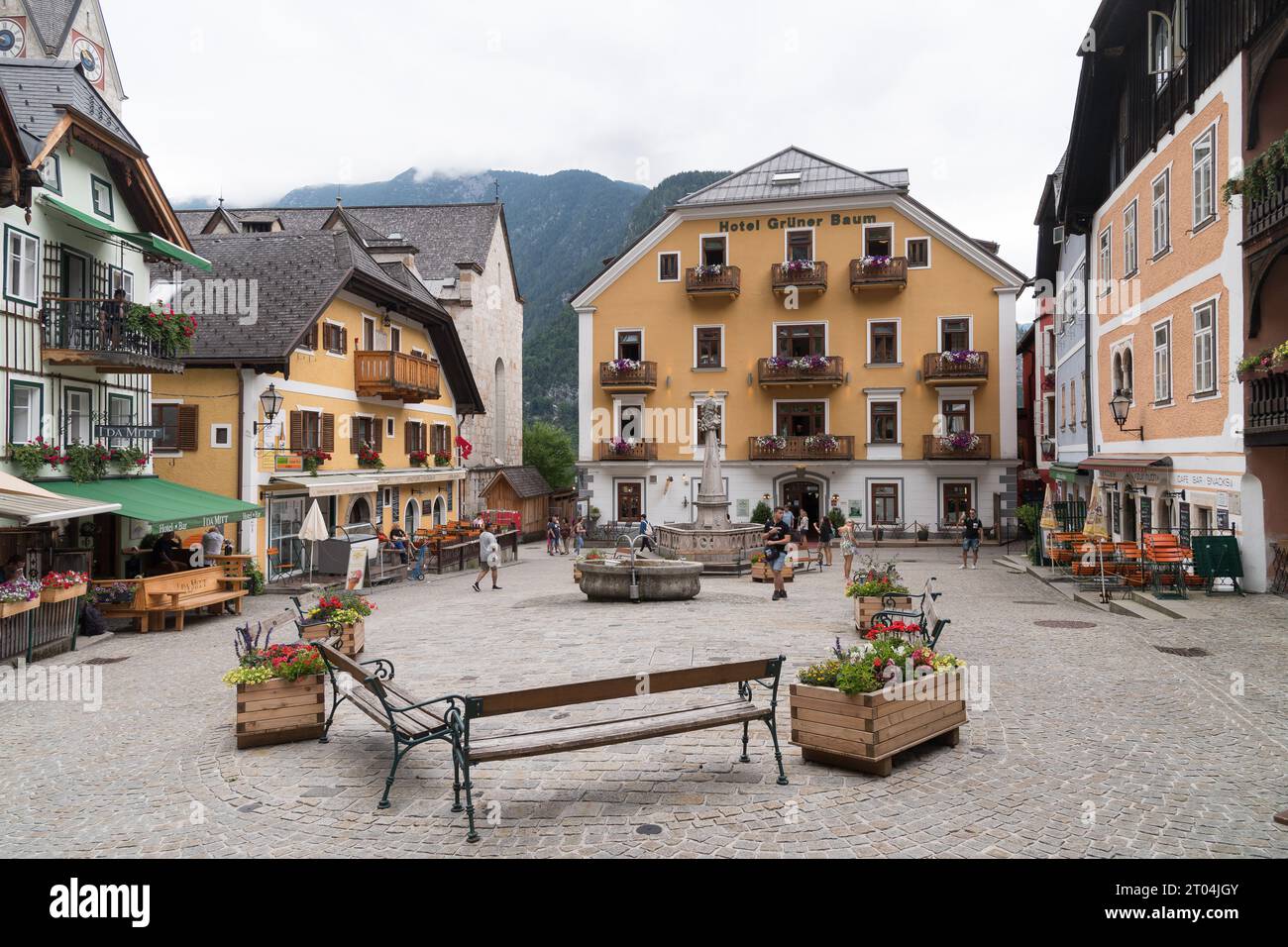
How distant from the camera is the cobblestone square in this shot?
596 centimetres

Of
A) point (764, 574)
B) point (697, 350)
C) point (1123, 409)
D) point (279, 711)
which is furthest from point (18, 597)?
point (697, 350)

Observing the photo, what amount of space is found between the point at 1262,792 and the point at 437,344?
32.2 m

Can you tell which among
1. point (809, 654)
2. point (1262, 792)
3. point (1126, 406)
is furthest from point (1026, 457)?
point (1262, 792)

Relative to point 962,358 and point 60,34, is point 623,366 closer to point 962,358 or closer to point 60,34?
point 962,358

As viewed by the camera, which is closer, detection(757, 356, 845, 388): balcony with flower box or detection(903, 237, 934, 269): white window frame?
detection(757, 356, 845, 388): balcony with flower box

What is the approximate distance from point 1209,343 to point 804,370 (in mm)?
20554

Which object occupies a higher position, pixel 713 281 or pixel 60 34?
pixel 60 34

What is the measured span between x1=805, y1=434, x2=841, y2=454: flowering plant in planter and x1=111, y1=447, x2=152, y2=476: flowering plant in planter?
25575mm

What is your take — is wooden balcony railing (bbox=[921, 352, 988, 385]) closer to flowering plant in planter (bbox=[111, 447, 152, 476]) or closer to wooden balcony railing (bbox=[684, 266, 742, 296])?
wooden balcony railing (bbox=[684, 266, 742, 296])

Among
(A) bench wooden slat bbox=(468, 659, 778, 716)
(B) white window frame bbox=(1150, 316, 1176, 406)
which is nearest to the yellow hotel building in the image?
(B) white window frame bbox=(1150, 316, 1176, 406)

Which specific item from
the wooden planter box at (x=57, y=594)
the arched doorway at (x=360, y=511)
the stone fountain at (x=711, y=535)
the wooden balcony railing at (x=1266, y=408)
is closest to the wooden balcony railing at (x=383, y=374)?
the arched doorway at (x=360, y=511)

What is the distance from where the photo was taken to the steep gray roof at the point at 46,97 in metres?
17.4

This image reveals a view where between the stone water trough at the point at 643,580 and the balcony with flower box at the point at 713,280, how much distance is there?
75.2 feet

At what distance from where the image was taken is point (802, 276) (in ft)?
128
